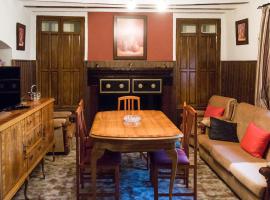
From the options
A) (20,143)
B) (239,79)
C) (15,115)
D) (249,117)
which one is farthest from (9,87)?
(239,79)

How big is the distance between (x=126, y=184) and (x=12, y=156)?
160 centimetres

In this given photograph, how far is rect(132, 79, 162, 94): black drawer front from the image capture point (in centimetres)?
737

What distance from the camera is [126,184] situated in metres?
4.41

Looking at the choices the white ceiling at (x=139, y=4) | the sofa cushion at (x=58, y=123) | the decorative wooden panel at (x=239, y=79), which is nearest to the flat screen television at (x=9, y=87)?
the sofa cushion at (x=58, y=123)

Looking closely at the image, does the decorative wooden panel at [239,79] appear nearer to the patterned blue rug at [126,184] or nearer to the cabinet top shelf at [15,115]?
the patterned blue rug at [126,184]

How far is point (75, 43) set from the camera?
289 inches

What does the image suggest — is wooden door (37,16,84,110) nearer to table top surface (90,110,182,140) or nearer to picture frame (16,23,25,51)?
picture frame (16,23,25,51)

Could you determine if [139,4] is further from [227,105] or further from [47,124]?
[47,124]

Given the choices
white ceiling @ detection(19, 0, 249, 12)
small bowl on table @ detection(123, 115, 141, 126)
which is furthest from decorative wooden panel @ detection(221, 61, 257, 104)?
small bowl on table @ detection(123, 115, 141, 126)

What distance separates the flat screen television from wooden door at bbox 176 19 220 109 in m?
3.99

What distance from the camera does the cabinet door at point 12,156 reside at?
9.98ft

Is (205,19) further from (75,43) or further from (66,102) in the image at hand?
(66,102)

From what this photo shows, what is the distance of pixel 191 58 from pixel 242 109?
256 cm

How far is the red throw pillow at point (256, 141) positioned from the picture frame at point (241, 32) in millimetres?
2314
